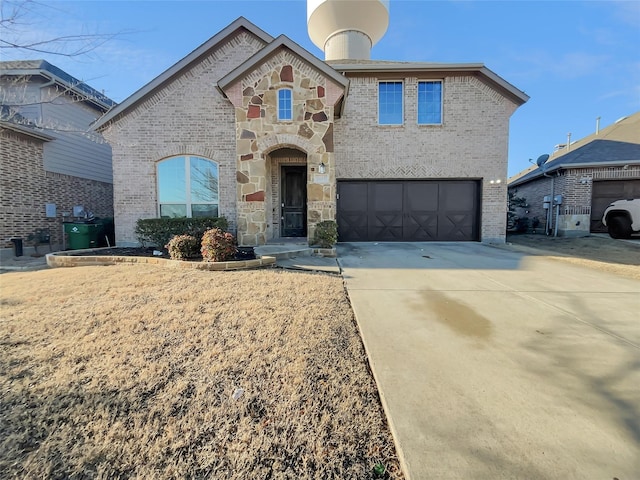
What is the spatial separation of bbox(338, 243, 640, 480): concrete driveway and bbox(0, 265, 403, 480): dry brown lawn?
0.29 m

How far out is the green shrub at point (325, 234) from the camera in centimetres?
772

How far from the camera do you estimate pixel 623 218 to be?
10.5 metres

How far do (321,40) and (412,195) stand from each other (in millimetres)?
12574

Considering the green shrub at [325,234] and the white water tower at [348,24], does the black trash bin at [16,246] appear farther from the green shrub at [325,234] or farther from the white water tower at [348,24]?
the white water tower at [348,24]

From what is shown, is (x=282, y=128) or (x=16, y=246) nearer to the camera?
(x=282, y=128)

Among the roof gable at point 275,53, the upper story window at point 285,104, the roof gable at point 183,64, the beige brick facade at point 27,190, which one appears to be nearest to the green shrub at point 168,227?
the upper story window at point 285,104

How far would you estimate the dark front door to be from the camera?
1060 cm

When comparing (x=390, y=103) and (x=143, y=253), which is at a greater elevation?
(x=390, y=103)

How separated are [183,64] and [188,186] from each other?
3916mm

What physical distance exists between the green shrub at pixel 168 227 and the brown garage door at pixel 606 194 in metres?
15.3

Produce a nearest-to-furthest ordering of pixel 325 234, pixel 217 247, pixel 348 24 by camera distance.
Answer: pixel 217 247, pixel 325 234, pixel 348 24

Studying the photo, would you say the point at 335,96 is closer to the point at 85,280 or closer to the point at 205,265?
the point at 205,265

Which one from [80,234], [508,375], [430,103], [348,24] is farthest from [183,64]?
[508,375]

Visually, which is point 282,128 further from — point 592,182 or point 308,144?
point 592,182
